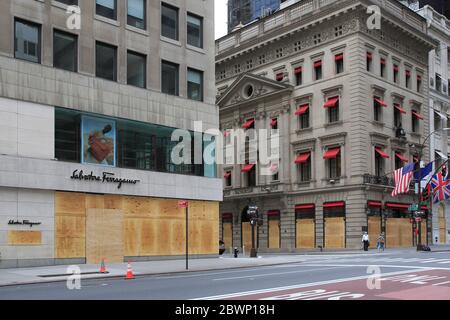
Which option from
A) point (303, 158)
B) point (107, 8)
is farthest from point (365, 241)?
point (107, 8)

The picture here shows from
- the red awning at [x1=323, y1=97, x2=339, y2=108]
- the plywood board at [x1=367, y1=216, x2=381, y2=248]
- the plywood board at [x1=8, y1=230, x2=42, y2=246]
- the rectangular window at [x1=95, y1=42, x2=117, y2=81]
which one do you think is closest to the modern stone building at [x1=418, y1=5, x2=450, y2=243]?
the plywood board at [x1=367, y1=216, x2=381, y2=248]

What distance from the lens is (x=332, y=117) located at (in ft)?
181

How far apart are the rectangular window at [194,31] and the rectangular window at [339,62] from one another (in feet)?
62.5

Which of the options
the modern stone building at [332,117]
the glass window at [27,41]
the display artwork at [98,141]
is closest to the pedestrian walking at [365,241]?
the modern stone building at [332,117]

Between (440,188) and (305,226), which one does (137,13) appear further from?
(440,188)

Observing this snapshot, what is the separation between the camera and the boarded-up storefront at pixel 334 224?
2071 inches

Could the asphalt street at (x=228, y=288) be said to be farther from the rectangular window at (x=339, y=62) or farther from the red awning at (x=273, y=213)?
the red awning at (x=273, y=213)

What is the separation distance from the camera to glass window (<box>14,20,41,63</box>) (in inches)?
A: 1148

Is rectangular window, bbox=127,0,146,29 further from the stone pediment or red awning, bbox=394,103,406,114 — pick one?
red awning, bbox=394,103,406,114

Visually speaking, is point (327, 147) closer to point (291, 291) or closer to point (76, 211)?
point (76, 211)

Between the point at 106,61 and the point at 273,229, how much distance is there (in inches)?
1239

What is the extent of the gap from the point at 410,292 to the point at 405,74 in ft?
152

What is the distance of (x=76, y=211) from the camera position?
30938mm

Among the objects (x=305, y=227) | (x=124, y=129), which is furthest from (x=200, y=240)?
(x=305, y=227)
